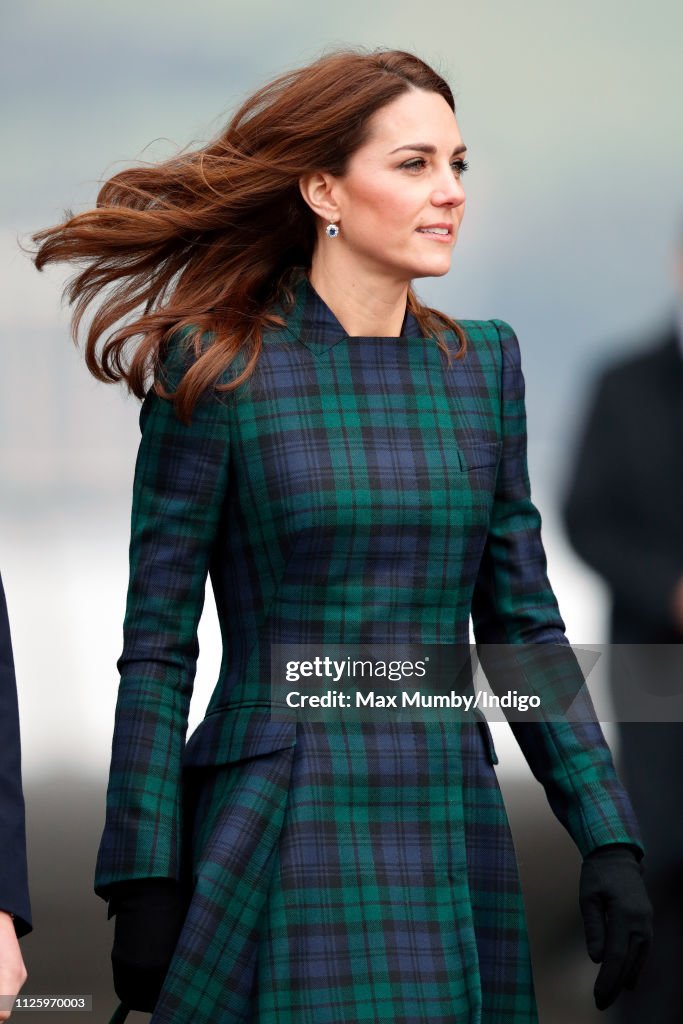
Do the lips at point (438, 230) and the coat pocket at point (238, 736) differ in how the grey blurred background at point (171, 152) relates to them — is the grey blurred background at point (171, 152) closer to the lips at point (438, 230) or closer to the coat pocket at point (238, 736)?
the lips at point (438, 230)

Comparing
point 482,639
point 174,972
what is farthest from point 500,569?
point 174,972

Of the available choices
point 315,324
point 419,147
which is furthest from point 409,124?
point 315,324

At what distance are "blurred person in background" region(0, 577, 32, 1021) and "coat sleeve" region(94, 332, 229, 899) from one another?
0.33 meters

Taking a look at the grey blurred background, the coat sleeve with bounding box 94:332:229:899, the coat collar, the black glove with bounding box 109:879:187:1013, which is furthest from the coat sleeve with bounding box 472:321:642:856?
the grey blurred background

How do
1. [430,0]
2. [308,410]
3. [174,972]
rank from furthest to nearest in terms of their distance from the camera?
[430,0], [308,410], [174,972]

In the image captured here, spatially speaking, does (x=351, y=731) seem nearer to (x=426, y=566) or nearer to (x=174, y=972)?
(x=426, y=566)

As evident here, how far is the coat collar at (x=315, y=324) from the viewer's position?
2.13 meters

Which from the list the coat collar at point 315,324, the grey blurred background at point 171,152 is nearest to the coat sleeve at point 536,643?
the coat collar at point 315,324

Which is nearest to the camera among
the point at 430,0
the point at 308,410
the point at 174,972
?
the point at 174,972

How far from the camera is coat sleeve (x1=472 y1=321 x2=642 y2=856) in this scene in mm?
2059

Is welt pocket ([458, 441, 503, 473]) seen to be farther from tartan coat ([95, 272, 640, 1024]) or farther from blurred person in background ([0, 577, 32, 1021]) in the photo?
blurred person in background ([0, 577, 32, 1021])

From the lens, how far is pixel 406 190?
2070 mm

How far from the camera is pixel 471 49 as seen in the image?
325 cm

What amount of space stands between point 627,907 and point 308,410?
674 millimetres
